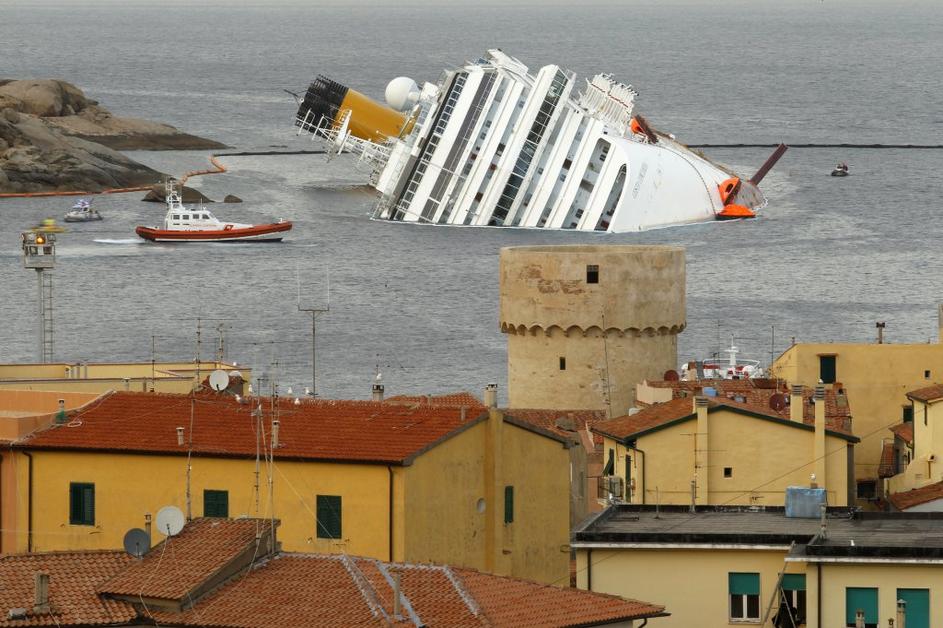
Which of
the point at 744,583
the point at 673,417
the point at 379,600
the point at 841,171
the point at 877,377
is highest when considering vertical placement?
the point at 841,171

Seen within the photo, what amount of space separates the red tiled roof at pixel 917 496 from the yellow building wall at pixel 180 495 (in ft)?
25.5

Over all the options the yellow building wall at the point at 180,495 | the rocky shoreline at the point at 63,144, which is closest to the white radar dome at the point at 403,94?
the rocky shoreline at the point at 63,144

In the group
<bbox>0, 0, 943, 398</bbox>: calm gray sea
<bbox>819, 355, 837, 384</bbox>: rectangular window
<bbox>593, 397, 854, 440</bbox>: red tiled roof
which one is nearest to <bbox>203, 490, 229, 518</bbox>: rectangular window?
<bbox>593, 397, 854, 440</bbox>: red tiled roof

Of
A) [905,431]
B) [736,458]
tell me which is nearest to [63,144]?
[905,431]

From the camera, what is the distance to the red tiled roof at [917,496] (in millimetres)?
31448

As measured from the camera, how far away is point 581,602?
69.6ft

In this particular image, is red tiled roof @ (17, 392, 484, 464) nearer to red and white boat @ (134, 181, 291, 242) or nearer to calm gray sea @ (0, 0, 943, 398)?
calm gray sea @ (0, 0, 943, 398)

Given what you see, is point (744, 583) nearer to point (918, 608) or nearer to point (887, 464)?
point (918, 608)

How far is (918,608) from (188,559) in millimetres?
6536

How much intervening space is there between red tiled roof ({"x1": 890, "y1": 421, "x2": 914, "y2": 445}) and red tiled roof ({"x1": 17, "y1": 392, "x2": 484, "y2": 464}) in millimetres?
12643

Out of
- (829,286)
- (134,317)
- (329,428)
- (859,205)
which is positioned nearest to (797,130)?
(859,205)

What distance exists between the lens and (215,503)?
2730cm

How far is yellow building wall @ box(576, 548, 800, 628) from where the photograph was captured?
2397 cm

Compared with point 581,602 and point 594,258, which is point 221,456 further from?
point 594,258
